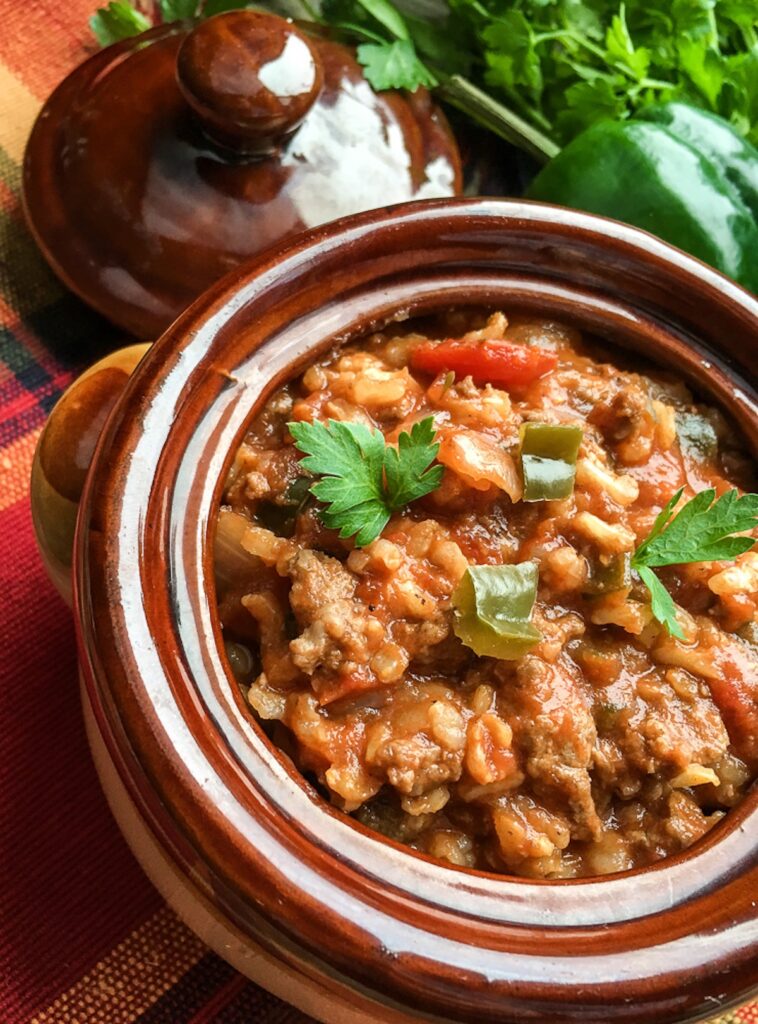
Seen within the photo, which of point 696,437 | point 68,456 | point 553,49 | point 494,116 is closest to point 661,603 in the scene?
point 696,437

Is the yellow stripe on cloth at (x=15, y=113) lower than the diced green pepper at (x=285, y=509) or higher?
higher

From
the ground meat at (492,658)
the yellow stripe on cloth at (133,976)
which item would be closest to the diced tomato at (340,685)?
the ground meat at (492,658)

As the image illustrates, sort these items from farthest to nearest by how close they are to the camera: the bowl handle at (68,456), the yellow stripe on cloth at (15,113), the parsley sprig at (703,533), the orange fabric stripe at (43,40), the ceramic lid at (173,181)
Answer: the orange fabric stripe at (43,40) < the yellow stripe on cloth at (15,113) < the ceramic lid at (173,181) < the bowl handle at (68,456) < the parsley sprig at (703,533)

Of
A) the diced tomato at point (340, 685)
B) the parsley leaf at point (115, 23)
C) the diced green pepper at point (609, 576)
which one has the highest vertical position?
the parsley leaf at point (115, 23)

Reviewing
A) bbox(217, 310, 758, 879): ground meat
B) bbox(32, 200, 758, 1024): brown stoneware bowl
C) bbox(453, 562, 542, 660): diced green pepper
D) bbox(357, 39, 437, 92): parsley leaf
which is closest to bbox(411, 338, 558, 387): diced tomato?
bbox(217, 310, 758, 879): ground meat

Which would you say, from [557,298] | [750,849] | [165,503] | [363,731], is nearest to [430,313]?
[557,298]

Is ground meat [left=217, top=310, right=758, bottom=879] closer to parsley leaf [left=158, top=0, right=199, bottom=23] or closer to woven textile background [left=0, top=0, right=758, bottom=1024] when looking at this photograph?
woven textile background [left=0, top=0, right=758, bottom=1024]

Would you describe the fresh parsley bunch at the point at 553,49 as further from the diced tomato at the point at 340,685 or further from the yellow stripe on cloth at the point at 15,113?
the diced tomato at the point at 340,685
